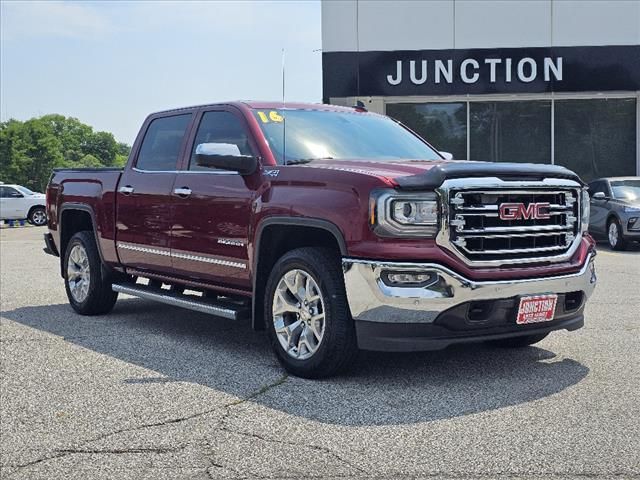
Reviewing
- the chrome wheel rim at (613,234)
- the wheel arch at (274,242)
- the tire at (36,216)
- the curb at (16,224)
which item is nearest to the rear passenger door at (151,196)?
the wheel arch at (274,242)

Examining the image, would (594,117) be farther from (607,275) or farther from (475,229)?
(475,229)

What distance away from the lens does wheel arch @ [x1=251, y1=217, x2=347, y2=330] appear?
576 cm

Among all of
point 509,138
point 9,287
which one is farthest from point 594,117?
point 9,287

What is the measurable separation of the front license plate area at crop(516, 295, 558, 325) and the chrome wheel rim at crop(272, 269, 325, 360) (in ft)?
4.15

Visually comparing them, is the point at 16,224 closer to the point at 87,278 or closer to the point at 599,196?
the point at 599,196

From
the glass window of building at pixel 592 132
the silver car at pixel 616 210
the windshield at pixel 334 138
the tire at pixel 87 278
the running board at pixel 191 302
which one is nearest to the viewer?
the running board at pixel 191 302

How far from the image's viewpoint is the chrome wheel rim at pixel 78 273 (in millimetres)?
8562

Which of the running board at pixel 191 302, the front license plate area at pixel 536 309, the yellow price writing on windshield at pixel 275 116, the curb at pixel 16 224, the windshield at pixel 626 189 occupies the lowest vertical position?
the curb at pixel 16 224

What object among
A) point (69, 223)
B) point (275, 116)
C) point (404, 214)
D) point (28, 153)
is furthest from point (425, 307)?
point (28, 153)

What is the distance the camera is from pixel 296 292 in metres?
5.71

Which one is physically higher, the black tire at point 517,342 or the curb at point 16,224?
the curb at point 16,224

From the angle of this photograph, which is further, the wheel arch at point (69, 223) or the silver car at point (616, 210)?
the silver car at point (616, 210)

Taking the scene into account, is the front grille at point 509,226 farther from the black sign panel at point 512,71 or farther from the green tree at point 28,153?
the green tree at point 28,153

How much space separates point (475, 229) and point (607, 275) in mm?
7179
